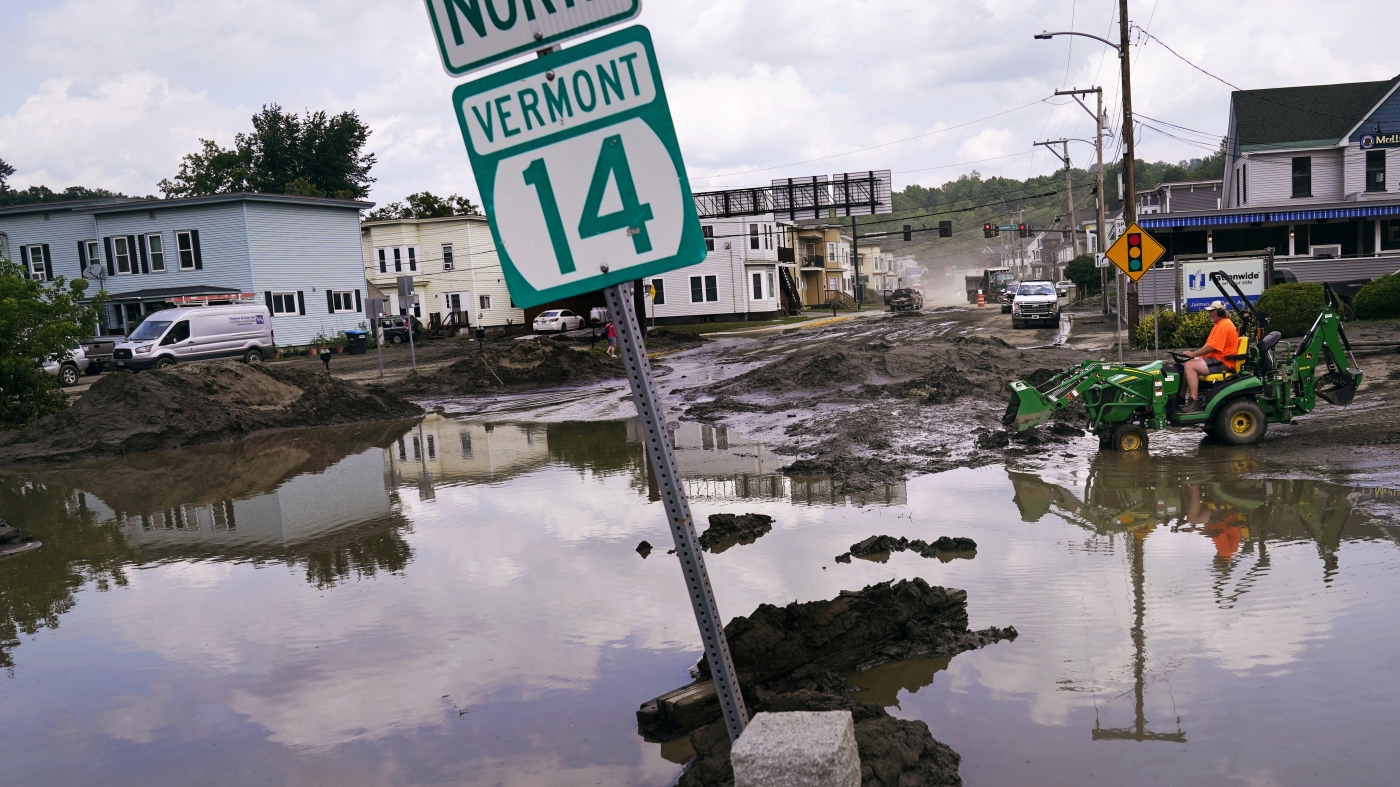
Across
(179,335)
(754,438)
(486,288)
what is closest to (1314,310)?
(754,438)

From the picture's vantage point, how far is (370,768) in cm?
518

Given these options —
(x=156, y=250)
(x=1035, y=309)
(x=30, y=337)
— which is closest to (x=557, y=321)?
(x=156, y=250)

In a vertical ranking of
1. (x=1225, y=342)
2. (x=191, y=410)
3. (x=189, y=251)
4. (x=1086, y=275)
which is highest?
(x=189, y=251)

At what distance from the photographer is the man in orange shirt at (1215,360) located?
12.5m

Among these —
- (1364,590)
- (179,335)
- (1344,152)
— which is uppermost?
(1344,152)

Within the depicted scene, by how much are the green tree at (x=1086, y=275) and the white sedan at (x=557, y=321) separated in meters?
32.0

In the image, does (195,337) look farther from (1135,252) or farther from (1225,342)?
(1225,342)

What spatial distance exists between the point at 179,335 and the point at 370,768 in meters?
33.3

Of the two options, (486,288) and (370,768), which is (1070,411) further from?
(486,288)

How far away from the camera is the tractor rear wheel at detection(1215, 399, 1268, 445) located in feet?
41.3

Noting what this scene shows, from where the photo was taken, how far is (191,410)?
18844 mm

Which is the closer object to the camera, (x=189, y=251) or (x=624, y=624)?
(x=624, y=624)

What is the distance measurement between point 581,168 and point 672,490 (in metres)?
1.16

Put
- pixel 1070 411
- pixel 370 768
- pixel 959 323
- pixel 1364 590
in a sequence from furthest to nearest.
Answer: pixel 959 323 → pixel 1070 411 → pixel 1364 590 → pixel 370 768
